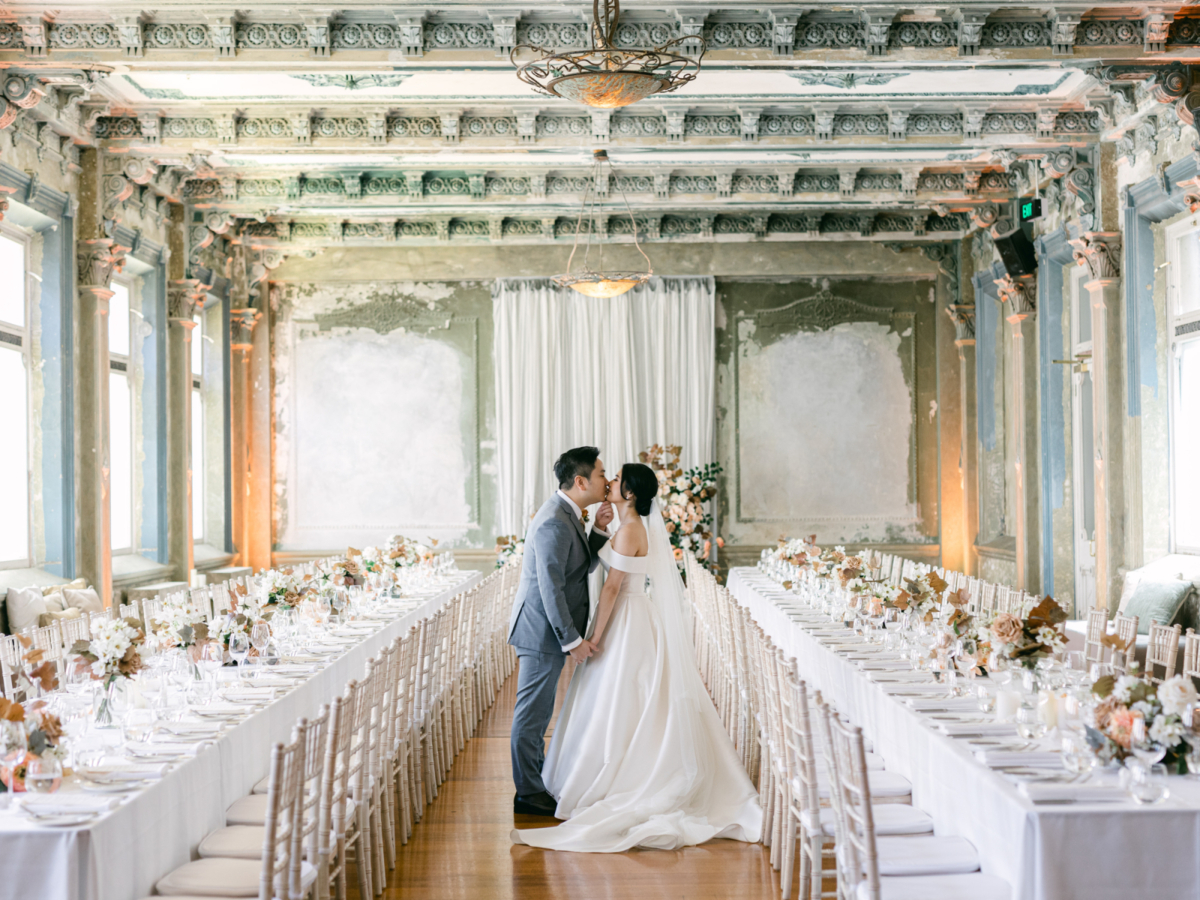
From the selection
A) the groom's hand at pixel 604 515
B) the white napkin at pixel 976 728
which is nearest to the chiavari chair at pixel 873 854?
the white napkin at pixel 976 728

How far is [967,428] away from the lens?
13266 millimetres

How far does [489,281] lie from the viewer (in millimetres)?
13719

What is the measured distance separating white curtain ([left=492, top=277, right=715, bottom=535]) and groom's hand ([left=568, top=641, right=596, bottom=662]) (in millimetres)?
8122

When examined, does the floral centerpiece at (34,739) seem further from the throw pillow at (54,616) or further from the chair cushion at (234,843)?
the throw pillow at (54,616)

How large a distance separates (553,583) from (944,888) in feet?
8.09

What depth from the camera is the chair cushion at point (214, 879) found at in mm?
3158

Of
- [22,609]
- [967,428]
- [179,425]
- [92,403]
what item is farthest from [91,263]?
[967,428]

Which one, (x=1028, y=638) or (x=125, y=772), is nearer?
(x=125, y=772)

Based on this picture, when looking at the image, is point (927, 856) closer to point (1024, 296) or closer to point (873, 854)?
point (873, 854)

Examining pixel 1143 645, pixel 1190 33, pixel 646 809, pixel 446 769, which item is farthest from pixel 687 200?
pixel 646 809

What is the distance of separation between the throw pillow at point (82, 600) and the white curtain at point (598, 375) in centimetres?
540

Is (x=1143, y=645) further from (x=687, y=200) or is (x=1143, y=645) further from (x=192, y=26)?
(x=192, y=26)

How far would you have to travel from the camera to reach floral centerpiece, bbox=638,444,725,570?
12.1 metres

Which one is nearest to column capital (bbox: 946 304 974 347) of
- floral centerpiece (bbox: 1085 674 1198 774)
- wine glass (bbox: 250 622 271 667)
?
wine glass (bbox: 250 622 271 667)
